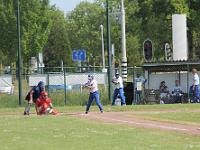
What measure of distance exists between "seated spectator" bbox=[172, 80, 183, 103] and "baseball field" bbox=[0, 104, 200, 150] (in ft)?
31.9

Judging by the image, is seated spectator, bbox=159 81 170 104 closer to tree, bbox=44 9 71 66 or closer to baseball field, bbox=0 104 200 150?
baseball field, bbox=0 104 200 150

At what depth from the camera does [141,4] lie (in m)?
59.7

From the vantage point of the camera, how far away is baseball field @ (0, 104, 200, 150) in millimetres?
14312

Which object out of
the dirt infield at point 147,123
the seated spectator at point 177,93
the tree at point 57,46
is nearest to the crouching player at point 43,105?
the dirt infield at point 147,123

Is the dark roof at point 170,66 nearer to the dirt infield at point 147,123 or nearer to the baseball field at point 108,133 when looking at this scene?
the baseball field at point 108,133

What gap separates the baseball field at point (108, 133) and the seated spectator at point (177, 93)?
9730 mm

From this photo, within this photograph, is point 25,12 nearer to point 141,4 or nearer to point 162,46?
point 141,4

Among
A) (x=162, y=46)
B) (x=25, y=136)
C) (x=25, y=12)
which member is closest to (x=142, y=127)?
(x=25, y=136)

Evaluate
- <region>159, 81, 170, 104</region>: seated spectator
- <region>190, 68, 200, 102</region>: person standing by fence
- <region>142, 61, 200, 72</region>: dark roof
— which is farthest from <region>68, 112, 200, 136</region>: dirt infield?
<region>142, 61, 200, 72</region>: dark roof

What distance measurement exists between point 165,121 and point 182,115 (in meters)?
2.37

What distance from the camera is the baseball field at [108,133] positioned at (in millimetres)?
14312

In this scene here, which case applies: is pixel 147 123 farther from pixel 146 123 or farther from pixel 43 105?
pixel 43 105

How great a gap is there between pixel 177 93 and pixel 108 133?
17864 mm

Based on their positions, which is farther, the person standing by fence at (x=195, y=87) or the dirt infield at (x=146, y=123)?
the person standing by fence at (x=195, y=87)
